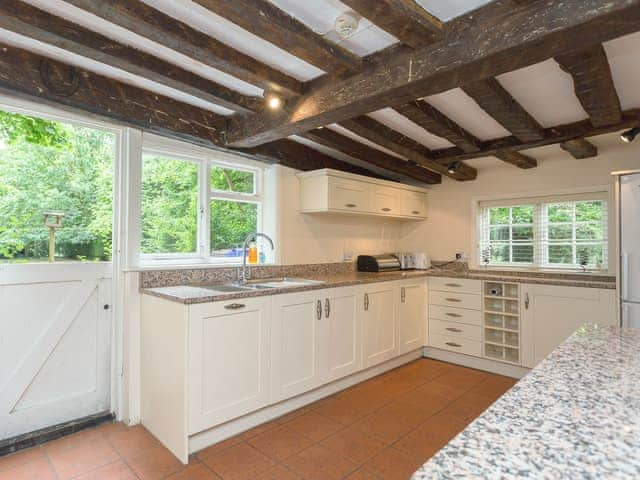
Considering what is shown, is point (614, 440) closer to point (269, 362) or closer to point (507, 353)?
point (269, 362)

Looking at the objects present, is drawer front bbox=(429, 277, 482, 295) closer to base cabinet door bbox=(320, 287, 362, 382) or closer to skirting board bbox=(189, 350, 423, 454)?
skirting board bbox=(189, 350, 423, 454)

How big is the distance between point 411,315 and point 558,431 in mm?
3180

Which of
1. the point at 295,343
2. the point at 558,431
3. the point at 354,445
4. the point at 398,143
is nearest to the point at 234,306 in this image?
the point at 295,343

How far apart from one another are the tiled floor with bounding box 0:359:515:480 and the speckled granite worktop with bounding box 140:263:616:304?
0.90 m

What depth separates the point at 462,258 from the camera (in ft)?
14.3

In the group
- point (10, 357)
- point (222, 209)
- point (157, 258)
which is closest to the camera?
point (10, 357)

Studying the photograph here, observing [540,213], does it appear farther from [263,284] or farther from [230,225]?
[230,225]

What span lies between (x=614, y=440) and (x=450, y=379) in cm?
294

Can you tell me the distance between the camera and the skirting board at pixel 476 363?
11.4ft

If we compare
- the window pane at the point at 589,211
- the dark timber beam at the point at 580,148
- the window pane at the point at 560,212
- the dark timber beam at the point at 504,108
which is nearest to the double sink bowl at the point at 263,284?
the dark timber beam at the point at 504,108

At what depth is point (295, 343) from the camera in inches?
107

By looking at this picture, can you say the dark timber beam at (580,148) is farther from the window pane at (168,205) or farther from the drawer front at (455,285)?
the window pane at (168,205)

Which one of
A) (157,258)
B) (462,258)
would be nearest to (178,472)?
(157,258)

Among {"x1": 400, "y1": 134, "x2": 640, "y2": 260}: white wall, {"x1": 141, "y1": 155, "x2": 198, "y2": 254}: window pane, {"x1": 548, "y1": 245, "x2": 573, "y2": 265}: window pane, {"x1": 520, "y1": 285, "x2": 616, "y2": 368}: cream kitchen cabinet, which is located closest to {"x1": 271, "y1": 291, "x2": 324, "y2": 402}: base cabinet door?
{"x1": 141, "y1": 155, "x2": 198, "y2": 254}: window pane
